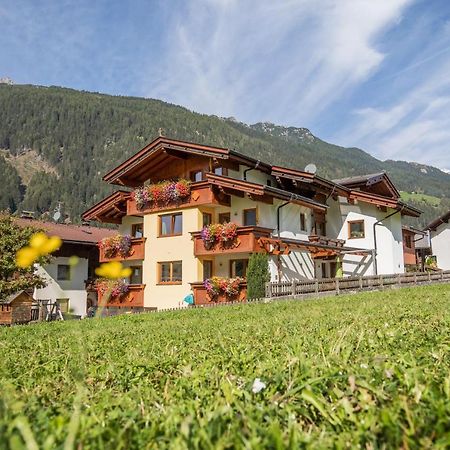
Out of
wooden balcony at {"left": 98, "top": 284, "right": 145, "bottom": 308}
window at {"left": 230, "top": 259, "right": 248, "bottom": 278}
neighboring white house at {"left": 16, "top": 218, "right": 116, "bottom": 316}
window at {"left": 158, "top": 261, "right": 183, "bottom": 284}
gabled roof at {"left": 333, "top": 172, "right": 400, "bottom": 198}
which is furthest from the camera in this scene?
gabled roof at {"left": 333, "top": 172, "right": 400, "bottom": 198}

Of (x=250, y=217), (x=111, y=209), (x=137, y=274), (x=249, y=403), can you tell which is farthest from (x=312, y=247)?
(x=249, y=403)

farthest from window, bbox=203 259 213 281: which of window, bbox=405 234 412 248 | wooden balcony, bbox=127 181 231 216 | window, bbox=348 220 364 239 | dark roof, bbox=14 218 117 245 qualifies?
window, bbox=405 234 412 248

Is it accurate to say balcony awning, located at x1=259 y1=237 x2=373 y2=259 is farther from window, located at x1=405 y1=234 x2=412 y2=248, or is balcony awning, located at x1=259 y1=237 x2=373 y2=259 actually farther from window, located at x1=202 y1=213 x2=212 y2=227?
window, located at x1=405 y1=234 x2=412 y2=248

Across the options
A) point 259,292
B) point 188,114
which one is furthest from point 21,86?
point 259,292

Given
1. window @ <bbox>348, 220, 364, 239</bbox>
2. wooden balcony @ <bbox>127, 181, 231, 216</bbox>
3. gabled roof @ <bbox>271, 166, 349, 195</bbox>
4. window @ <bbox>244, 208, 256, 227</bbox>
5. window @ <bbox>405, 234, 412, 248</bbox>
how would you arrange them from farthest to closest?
window @ <bbox>405, 234, 412, 248</bbox>
window @ <bbox>348, 220, 364, 239</bbox>
gabled roof @ <bbox>271, 166, 349, 195</bbox>
window @ <bbox>244, 208, 256, 227</bbox>
wooden balcony @ <bbox>127, 181, 231, 216</bbox>

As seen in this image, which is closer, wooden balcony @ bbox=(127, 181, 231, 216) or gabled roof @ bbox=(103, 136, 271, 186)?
wooden balcony @ bbox=(127, 181, 231, 216)

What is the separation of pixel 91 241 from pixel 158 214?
7.76 m

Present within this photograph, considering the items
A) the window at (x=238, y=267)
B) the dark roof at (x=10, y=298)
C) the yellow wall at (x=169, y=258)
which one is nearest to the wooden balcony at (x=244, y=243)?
the yellow wall at (x=169, y=258)

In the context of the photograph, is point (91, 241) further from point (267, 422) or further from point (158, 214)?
point (267, 422)

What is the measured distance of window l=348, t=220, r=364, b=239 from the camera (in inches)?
1204

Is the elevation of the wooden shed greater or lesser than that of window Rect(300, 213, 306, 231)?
lesser

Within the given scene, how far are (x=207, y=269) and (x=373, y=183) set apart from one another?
14084mm

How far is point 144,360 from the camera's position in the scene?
124 inches

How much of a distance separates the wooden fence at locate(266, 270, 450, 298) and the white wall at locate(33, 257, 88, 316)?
51.0 ft
